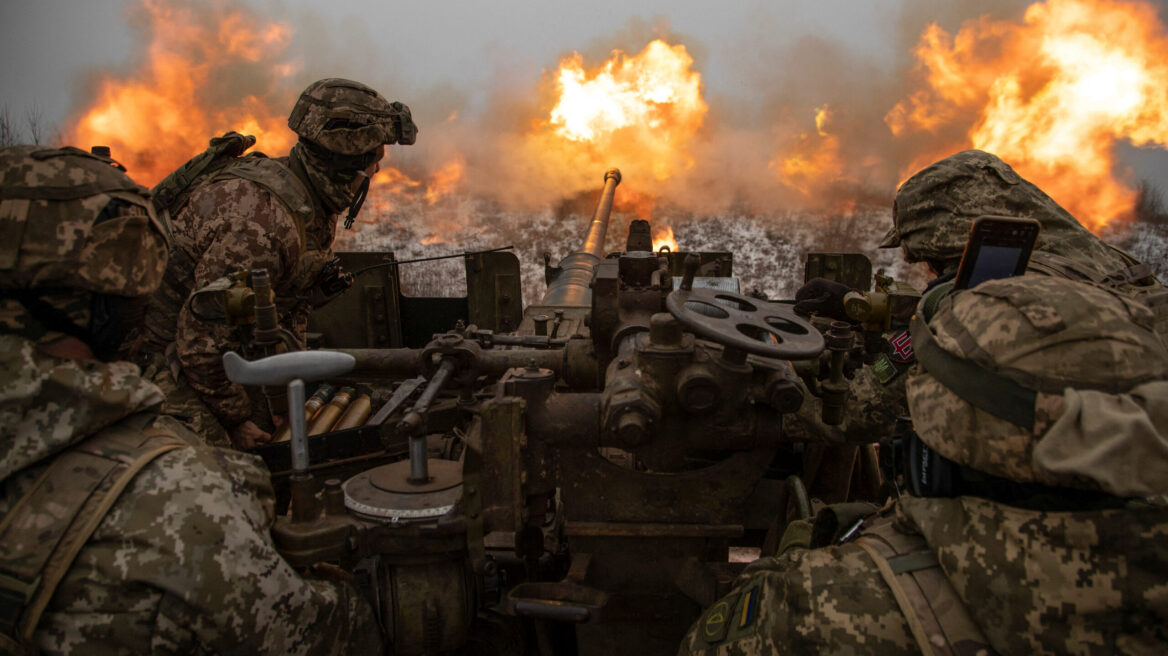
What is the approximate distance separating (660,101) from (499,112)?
418 cm

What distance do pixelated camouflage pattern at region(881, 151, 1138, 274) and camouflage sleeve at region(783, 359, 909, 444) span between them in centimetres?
87

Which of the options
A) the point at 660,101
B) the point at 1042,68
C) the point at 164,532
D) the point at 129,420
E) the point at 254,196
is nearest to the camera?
the point at 164,532

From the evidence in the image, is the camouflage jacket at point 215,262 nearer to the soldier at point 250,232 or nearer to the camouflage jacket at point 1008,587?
the soldier at point 250,232

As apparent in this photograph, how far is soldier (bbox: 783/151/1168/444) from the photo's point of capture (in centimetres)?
331

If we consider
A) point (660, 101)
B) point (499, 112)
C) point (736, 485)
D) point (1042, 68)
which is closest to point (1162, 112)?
point (1042, 68)

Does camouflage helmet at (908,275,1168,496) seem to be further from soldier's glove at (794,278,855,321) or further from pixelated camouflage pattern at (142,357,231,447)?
pixelated camouflage pattern at (142,357,231,447)

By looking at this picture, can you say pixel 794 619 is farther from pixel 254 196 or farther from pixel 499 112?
pixel 499 112

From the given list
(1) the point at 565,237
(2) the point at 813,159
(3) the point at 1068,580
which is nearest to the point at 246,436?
(3) the point at 1068,580

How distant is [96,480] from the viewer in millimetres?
1756

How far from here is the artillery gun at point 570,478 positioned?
2.21 meters

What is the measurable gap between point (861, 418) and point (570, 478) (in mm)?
1573

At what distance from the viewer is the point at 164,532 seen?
5.75 feet

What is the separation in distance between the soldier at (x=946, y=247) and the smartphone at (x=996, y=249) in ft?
2.78

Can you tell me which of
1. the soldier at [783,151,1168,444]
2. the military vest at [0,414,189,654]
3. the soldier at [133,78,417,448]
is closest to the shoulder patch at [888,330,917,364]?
the soldier at [783,151,1168,444]
